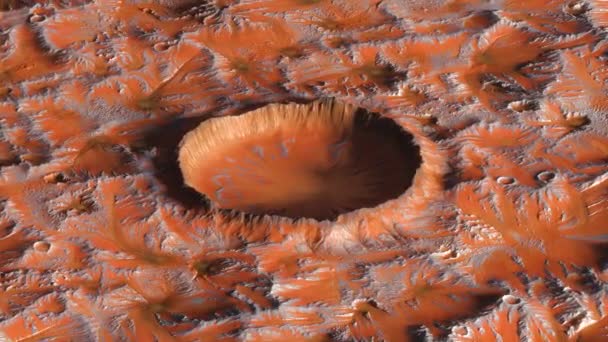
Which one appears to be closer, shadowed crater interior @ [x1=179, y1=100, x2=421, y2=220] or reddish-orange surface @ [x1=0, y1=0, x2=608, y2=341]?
reddish-orange surface @ [x1=0, y1=0, x2=608, y2=341]

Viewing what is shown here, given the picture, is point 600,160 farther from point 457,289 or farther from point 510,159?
point 457,289

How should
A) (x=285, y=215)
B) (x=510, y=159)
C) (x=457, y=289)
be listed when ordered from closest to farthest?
(x=457, y=289), (x=285, y=215), (x=510, y=159)

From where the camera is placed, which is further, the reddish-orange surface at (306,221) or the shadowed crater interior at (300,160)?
the shadowed crater interior at (300,160)

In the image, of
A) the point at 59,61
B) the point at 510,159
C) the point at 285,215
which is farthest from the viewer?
the point at 59,61

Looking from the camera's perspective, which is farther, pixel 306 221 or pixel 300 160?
pixel 300 160

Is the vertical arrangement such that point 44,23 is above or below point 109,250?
above

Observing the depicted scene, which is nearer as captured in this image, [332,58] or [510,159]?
[510,159]

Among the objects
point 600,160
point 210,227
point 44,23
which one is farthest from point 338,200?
point 44,23
